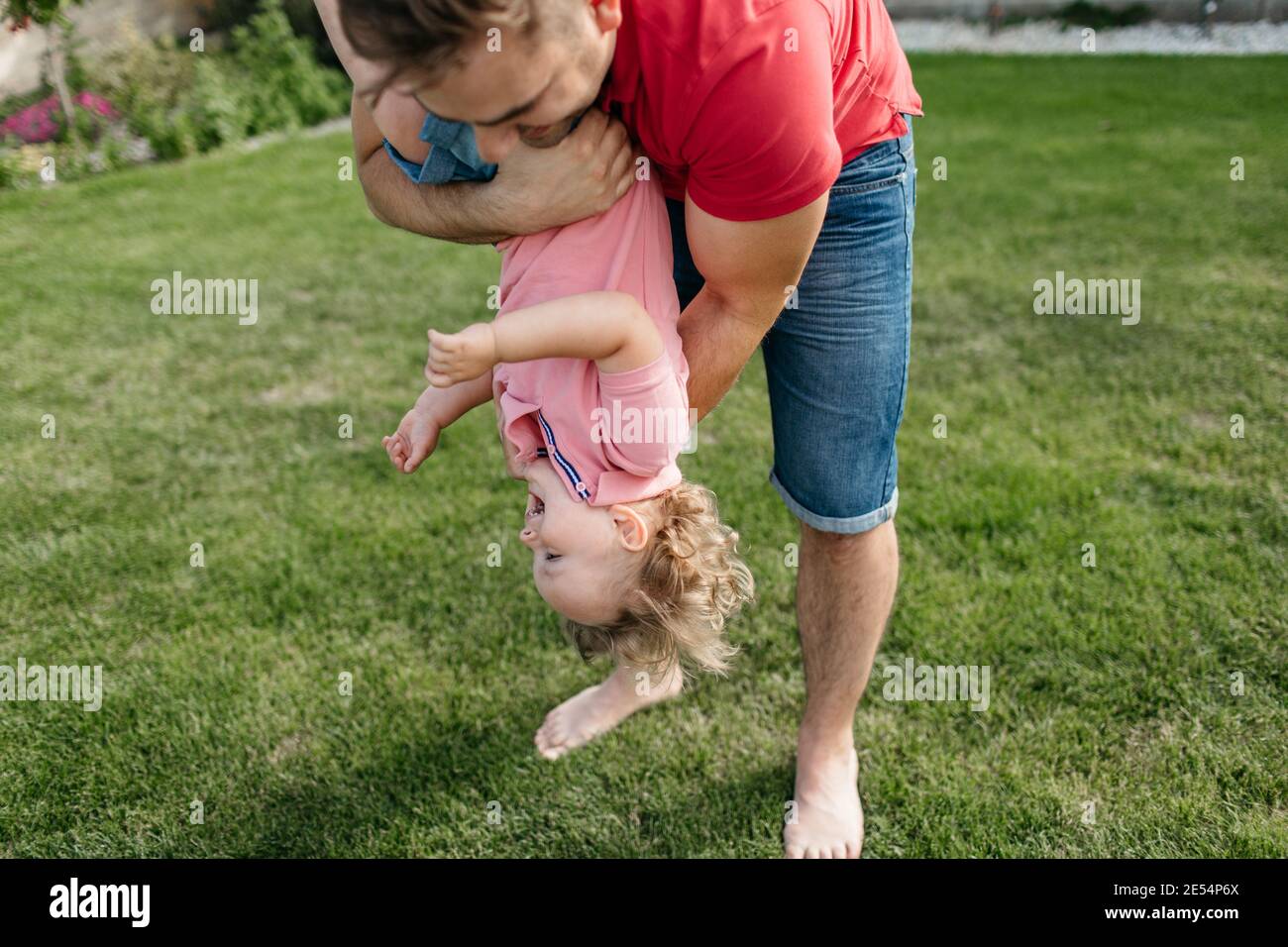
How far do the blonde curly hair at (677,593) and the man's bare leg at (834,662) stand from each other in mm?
275

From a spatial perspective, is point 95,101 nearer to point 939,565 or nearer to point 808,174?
point 939,565

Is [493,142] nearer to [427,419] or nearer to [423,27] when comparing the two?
[423,27]

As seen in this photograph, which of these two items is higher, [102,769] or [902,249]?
[902,249]

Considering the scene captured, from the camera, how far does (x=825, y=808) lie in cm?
236

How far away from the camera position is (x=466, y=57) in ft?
4.13

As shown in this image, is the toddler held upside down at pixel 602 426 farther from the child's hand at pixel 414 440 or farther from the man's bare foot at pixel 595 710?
the man's bare foot at pixel 595 710

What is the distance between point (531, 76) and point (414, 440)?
0.91 metres

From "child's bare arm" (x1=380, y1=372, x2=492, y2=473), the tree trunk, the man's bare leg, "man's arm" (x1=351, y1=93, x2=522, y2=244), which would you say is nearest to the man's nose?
"man's arm" (x1=351, y1=93, x2=522, y2=244)

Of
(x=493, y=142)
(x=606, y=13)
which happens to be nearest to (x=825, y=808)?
(x=493, y=142)

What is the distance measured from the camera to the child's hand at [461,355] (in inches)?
59.7

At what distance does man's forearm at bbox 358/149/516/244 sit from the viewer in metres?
1.71

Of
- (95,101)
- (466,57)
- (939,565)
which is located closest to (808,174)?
(466,57)

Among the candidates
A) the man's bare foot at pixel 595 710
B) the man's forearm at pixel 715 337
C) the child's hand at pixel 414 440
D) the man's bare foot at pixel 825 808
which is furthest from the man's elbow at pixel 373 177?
the man's bare foot at pixel 825 808
